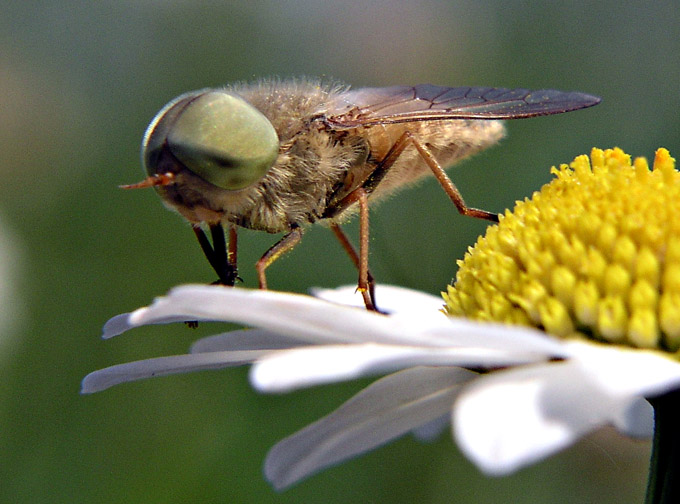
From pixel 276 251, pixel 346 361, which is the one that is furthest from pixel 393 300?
pixel 346 361

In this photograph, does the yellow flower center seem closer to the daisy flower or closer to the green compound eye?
the daisy flower

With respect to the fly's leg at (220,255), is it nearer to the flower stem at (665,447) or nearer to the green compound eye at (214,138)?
→ the green compound eye at (214,138)

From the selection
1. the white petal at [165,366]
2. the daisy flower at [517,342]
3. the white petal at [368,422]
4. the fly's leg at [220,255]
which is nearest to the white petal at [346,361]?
the daisy flower at [517,342]

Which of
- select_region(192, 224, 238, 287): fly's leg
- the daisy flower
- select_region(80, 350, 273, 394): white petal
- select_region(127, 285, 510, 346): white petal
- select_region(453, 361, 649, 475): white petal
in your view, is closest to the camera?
select_region(453, 361, 649, 475): white petal

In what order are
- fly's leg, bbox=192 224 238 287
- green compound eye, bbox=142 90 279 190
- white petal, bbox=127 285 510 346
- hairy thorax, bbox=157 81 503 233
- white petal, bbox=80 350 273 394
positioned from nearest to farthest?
white petal, bbox=127 285 510 346
white petal, bbox=80 350 273 394
green compound eye, bbox=142 90 279 190
hairy thorax, bbox=157 81 503 233
fly's leg, bbox=192 224 238 287

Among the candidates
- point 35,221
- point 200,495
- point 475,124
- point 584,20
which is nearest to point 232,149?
point 475,124

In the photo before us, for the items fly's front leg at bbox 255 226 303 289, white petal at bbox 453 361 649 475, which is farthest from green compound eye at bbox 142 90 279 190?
white petal at bbox 453 361 649 475

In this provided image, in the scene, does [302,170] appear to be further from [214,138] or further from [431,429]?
[431,429]

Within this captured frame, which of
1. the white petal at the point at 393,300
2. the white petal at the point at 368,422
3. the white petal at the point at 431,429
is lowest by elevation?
the white petal at the point at 431,429
